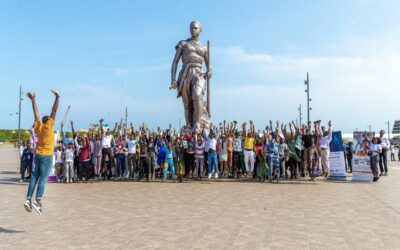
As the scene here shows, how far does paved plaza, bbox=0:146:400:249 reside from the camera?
5.15m

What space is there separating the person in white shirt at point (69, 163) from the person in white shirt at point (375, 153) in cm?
1058

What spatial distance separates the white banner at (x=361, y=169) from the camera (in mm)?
13664

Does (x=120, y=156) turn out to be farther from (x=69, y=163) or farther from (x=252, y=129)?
(x=252, y=129)

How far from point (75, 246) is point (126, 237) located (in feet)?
2.43

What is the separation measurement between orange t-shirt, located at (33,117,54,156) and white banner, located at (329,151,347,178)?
10.7 m

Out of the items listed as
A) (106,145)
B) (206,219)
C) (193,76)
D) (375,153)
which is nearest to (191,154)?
(106,145)

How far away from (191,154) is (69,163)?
14.5 ft

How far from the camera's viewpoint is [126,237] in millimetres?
5422

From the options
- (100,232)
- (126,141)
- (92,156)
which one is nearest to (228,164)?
(126,141)

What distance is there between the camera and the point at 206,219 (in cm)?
667

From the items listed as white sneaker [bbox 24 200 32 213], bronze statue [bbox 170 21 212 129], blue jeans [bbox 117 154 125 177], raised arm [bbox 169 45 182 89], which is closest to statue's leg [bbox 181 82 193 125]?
bronze statue [bbox 170 21 212 129]

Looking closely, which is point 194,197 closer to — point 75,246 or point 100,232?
point 100,232

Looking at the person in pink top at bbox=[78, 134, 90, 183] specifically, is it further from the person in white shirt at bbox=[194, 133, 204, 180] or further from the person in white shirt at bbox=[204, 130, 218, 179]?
the person in white shirt at bbox=[204, 130, 218, 179]

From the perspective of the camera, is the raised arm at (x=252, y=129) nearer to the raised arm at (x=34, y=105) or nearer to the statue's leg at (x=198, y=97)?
the statue's leg at (x=198, y=97)
